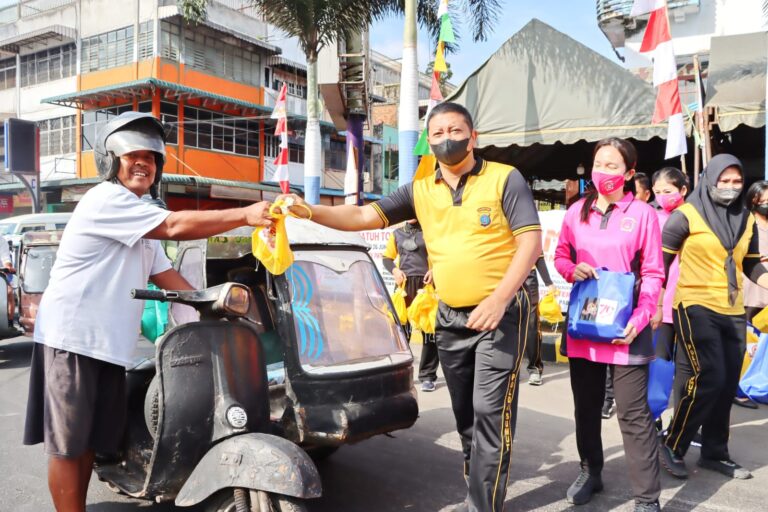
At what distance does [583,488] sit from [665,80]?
17.1ft

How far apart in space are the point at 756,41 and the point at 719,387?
6.98 meters

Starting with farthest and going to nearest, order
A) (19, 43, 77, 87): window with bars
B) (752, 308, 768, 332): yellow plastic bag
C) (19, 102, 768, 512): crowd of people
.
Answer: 1. (19, 43, 77, 87): window with bars
2. (752, 308, 768, 332): yellow plastic bag
3. (19, 102, 768, 512): crowd of people

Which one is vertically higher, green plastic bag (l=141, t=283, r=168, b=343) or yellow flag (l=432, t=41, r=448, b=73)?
yellow flag (l=432, t=41, r=448, b=73)

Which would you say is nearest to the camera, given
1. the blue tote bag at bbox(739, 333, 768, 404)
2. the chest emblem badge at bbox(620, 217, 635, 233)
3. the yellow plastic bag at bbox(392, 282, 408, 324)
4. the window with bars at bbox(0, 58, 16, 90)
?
the chest emblem badge at bbox(620, 217, 635, 233)

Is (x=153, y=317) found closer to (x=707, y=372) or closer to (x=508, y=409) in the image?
(x=508, y=409)

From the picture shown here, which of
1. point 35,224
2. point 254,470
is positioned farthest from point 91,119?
point 254,470

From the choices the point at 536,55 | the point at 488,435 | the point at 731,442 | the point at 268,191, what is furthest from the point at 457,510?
the point at 268,191

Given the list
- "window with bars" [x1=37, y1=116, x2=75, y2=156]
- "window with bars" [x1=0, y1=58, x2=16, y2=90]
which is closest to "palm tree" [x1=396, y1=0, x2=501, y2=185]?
"window with bars" [x1=37, y1=116, x2=75, y2=156]

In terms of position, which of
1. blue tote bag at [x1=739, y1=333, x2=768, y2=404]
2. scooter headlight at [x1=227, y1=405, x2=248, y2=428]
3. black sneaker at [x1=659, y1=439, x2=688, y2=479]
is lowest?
black sneaker at [x1=659, y1=439, x2=688, y2=479]

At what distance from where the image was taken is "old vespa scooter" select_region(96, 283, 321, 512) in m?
2.30

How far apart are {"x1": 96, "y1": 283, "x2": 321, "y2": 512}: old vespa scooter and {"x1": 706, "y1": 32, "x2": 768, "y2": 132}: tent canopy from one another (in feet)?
22.2

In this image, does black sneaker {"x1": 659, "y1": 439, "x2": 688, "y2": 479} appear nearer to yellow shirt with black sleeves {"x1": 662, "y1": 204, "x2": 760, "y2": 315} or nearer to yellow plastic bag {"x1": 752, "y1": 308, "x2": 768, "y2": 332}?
yellow shirt with black sleeves {"x1": 662, "y1": 204, "x2": 760, "y2": 315}

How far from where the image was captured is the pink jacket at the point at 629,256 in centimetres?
324

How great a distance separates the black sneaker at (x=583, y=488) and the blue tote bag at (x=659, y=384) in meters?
A: 1.08
